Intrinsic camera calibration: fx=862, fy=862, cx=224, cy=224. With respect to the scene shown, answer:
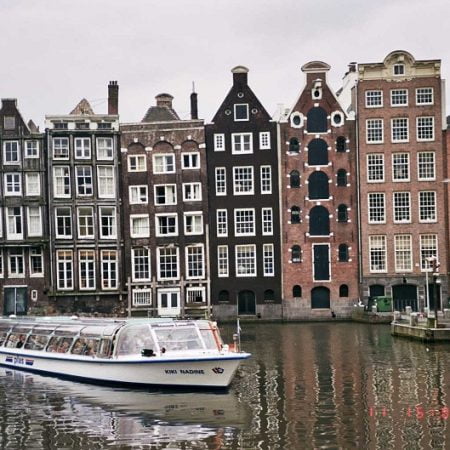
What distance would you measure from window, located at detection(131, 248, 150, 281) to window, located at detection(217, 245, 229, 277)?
18.4 ft

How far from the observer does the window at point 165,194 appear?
A: 2712 inches

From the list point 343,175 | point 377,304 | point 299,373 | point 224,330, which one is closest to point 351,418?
point 299,373

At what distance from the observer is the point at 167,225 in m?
68.8

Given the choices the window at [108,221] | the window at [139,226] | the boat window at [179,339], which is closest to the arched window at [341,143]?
the window at [139,226]

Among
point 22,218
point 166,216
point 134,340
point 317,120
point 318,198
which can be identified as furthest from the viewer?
point 166,216

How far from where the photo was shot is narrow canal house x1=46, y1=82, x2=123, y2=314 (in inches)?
2672

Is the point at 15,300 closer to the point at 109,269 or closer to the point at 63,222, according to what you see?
the point at 63,222

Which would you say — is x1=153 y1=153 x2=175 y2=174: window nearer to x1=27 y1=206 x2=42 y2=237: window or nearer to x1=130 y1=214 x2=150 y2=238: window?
x1=130 y1=214 x2=150 y2=238: window

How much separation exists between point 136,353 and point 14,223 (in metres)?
Answer: 39.3

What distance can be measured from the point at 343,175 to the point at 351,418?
44844 mm

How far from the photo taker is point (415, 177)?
221 ft

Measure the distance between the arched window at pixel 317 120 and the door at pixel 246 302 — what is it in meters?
13.8

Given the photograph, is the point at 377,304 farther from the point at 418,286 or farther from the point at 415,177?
the point at 415,177

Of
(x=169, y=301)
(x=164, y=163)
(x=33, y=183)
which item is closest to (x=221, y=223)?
(x=164, y=163)
